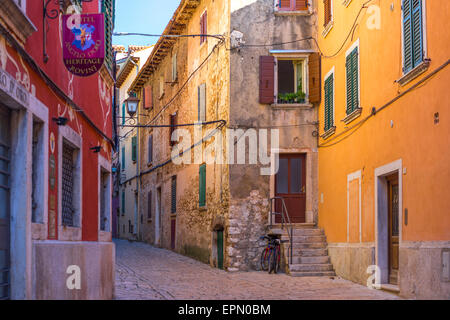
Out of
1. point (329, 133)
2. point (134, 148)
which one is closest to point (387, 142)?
point (329, 133)

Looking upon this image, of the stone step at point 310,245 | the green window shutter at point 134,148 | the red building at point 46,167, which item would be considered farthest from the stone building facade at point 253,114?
the green window shutter at point 134,148

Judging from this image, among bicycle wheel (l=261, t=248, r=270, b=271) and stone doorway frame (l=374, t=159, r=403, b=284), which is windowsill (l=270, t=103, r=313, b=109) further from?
stone doorway frame (l=374, t=159, r=403, b=284)

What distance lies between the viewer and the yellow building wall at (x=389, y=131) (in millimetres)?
10000

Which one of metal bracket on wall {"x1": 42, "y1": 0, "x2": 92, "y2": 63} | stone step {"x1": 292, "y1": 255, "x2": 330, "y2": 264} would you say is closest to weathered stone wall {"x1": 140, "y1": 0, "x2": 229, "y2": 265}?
stone step {"x1": 292, "y1": 255, "x2": 330, "y2": 264}

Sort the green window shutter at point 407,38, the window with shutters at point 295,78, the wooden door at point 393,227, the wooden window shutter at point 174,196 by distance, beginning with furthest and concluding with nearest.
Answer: the wooden window shutter at point 174,196, the window with shutters at point 295,78, the wooden door at point 393,227, the green window shutter at point 407,38

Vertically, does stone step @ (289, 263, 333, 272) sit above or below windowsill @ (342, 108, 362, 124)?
below

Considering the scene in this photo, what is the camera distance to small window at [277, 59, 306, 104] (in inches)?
711

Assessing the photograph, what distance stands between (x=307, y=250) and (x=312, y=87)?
13.9 ft

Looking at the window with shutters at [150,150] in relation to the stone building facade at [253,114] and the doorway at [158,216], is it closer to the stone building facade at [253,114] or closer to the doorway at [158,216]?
the doorway at [158,216]

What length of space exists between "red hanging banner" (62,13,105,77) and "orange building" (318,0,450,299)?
491 cm

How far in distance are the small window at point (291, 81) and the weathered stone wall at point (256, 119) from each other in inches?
10.9

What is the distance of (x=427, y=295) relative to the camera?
10.1 metres

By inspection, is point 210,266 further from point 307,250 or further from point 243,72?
point 243,72

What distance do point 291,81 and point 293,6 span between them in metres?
2.05
